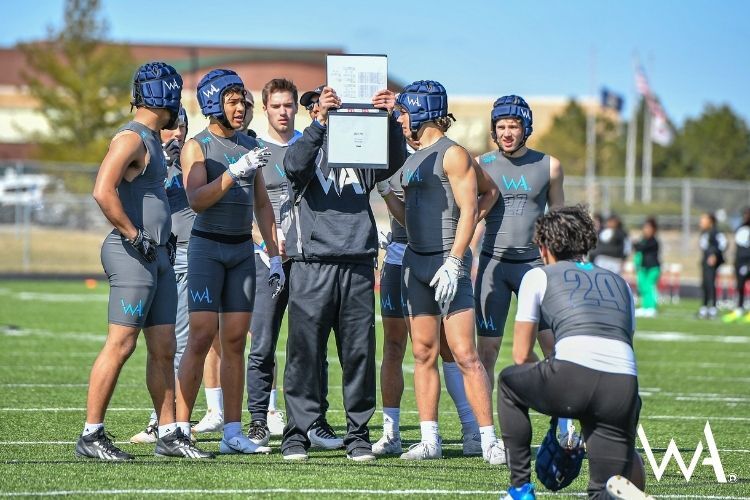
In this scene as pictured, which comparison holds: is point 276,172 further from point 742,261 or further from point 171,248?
point 742,261

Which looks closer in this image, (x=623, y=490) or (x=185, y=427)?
(x=623, y=490)

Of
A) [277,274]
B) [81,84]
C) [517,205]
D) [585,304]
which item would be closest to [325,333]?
[277,274]

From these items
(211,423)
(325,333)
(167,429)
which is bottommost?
(211,423)

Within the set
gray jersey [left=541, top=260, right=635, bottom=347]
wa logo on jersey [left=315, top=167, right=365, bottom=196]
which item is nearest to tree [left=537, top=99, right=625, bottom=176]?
wa logo on jersey [left=315, top=167, right=365, bottom=196]

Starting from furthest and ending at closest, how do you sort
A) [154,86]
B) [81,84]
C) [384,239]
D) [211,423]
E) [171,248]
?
[81,84]
[211,423]
[384,239]
[171,248]
[154,86]

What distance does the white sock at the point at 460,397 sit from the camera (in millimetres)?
8353

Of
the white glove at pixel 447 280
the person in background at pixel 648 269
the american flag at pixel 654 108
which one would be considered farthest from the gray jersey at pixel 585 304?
the american flag at pixel 654 108

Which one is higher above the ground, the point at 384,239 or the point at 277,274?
the point at 384,239

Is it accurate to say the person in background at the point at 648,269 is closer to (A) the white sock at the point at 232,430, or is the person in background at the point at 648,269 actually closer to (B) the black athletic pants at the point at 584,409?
(A) the white sock at the point at 232,430

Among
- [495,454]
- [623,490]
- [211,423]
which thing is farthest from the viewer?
[211,423]

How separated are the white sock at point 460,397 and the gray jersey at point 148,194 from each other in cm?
223

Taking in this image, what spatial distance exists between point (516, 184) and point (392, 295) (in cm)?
135

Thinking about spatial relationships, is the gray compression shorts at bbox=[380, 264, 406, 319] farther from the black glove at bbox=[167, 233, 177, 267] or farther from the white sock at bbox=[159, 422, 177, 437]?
the white sock at bbox=[159, 422, 177, 437]

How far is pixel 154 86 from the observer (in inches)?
301
